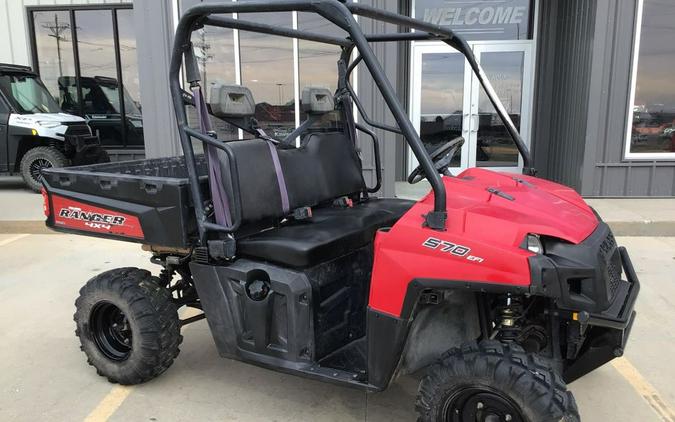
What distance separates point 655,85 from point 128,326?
796 centimetres

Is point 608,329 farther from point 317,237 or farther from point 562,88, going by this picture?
point 562,88

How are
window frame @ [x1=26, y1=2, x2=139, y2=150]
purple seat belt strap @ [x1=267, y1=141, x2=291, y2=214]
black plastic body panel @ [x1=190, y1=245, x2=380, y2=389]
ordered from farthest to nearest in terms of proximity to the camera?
window frame @ [x1=26, y1=2, x2=139, y2=150]
purple seat belt strap @ [x1=267, y1=141, x2=291, y2=214]
black plastic body panel @ [x1=190, y1=245, x2=380, y2=389]

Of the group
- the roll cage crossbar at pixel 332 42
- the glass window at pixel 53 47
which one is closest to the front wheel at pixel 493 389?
the roll cage crossbar at pixel 332 42

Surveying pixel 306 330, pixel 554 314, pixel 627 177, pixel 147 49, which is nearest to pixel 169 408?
pixel 306 330

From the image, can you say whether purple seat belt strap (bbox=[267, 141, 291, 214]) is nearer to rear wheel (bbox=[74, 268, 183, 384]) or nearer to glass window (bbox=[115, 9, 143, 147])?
rear wheel (bbox=[74, 268, 183, 384])

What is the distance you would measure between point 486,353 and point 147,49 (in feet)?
24.1

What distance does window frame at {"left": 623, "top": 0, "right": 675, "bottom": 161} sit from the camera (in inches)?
294

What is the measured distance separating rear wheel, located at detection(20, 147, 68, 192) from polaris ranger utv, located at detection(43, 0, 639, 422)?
6.21m

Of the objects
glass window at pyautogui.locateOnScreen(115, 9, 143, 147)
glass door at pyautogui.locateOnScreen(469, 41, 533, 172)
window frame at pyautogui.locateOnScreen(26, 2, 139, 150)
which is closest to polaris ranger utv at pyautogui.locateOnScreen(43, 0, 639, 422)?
glass door at pyautogui.locateOnScreen(469, 41, 533, 172)

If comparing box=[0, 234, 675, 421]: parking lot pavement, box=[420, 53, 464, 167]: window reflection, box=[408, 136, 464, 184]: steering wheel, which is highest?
box=[420, 53, 464, 167]: window reflection

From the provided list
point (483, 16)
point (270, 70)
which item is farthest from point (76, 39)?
point (483, 16)

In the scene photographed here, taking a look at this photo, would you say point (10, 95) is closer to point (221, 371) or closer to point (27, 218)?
point (27, 218)

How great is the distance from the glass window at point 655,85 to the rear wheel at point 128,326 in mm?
7326

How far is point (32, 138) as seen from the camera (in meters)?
9.15
